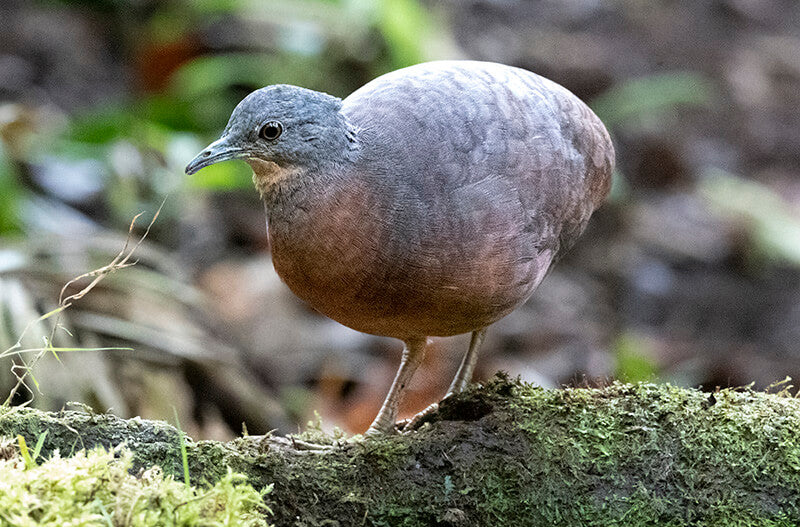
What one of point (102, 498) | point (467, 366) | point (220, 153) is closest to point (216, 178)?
point (467, 366)

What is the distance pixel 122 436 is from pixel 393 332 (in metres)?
1.04

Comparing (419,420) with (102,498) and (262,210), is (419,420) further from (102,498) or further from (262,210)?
(262,210)

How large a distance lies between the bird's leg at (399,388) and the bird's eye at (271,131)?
106cm

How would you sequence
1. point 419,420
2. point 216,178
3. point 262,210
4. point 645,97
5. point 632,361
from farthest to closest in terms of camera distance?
point 645,97
point 262,210
point 216,178
point 632,361
point 419,420

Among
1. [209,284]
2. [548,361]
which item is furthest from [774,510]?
[209,284]

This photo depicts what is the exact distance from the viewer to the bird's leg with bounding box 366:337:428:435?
11.6 feet

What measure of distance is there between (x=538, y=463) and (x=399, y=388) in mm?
869

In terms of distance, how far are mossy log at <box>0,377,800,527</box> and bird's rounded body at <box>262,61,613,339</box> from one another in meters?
0.47

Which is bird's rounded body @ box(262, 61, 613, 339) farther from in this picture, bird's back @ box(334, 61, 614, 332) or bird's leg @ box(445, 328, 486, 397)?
bird's leg @ box(445, 328, 486, 397)

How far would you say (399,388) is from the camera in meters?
3.64

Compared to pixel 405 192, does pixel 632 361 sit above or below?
below

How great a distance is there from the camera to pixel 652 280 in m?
8.04

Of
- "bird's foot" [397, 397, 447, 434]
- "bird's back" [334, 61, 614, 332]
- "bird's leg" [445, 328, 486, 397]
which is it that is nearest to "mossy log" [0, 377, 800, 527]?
"bird's foot" [397, 397, 447, 434]

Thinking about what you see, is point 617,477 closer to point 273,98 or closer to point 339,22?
point 273,98
